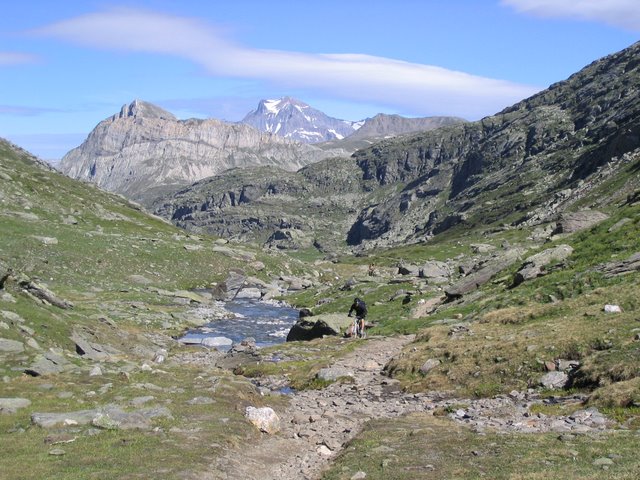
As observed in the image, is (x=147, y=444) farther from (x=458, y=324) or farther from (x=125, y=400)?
(x=458, y=324)

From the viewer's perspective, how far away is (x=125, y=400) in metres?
25.2

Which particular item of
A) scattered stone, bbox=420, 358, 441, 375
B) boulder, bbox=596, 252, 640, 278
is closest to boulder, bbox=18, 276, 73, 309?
scattered stone, bbox=420, 358, 441, 375

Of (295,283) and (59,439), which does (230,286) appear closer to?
(295,283)

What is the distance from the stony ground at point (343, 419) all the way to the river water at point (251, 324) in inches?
847

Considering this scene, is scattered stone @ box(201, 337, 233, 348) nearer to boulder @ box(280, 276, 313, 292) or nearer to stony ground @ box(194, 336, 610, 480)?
stony ground @ box(194, 336, 610, 480)

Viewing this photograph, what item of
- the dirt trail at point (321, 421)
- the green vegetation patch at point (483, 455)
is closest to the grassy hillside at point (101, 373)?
the dirt trail at point (321, 421)

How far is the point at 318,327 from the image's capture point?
5006 centimetres

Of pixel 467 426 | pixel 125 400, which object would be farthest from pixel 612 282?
pixel 125 400

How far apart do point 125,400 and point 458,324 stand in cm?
2182

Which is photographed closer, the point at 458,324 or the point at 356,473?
the point at 356,473

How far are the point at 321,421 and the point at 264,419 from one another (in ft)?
8.91

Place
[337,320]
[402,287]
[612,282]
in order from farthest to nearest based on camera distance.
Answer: [402,287], [337,320], [612,282]

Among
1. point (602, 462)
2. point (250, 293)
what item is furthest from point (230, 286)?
point (602, 462)

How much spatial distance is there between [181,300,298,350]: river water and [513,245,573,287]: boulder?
73.1ft
